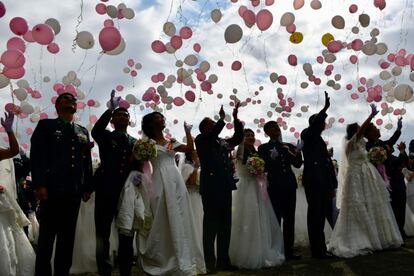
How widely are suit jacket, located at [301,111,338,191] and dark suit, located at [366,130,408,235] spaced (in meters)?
1.55

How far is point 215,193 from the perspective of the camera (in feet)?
21.0

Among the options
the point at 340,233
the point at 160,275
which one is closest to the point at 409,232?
the point at 340,233

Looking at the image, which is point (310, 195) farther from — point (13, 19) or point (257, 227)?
point (13, 19)

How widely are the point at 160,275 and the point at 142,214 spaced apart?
2.38ft

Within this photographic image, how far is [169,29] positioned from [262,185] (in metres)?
3.41

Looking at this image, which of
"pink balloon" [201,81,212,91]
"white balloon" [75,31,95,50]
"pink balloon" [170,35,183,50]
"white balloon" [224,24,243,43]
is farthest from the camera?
"pink balloon" [201,81,212,91]

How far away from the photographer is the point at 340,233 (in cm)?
696

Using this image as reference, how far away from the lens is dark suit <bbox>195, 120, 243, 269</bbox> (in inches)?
248

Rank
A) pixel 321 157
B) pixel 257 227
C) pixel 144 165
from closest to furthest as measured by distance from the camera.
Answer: pixel 144 165 → pixel 257 227 → pixel 321 157

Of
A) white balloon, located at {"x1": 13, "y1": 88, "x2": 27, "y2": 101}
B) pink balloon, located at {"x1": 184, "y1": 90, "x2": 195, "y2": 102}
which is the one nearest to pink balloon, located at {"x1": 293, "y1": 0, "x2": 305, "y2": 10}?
pink balloon, located at {"x1": 184, "y1": 90, "x2": 195, "y2": 102}

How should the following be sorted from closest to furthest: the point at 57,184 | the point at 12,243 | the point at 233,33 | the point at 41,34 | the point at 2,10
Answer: the point at 57,184, the point at 12,243, the point at 2,10, the point at 41,34, the point at 233,33

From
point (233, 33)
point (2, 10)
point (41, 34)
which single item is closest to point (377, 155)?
point (233, 33)

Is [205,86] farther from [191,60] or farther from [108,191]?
[108,191]

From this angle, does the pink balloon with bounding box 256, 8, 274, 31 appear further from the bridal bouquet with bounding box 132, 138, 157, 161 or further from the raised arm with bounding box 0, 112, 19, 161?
the raised arm with bounding box 0, 112, 19, 161
